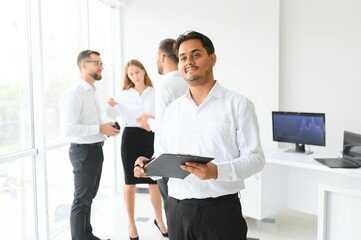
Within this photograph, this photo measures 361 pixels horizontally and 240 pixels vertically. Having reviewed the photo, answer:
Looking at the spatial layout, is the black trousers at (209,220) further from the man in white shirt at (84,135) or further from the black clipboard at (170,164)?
the man in white shirt at (84,135)

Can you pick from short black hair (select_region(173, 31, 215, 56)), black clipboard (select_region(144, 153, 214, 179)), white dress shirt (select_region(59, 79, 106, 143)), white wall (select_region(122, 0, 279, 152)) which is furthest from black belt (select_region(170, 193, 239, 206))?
white wall (select_region(122, 0, 279, 152))

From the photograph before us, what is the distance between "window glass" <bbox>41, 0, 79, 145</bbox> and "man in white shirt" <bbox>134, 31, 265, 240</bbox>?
2264mm


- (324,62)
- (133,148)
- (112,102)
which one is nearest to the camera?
(133,148)

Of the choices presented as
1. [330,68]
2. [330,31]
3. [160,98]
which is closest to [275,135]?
[330,68]

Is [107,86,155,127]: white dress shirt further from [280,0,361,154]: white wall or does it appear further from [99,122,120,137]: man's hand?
[280,0,361,154]: white wall

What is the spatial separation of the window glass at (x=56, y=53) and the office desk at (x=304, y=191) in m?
2.20

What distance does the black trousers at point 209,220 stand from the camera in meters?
1.74

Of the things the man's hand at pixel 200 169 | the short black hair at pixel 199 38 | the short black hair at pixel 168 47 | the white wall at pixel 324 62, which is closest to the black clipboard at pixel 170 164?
the man's hand at pixel 200 169

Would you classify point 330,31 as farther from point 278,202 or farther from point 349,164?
point 278,202

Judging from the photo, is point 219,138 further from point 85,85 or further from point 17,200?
point 17,200

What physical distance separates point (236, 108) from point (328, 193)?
1450 millimetres

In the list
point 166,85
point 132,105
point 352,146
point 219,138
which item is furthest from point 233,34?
point 219,138

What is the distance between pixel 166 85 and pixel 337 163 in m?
1.86

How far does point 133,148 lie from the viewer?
3633 millimetres
